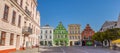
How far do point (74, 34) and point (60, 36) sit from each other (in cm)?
754

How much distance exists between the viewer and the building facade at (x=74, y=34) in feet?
252

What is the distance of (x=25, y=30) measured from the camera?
27703mm

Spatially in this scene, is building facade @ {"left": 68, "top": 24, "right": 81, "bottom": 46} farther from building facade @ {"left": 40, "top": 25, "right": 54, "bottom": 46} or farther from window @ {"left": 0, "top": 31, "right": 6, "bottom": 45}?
window @ {"left": 0, "top": 31, "right": 6, "bottom": 45}

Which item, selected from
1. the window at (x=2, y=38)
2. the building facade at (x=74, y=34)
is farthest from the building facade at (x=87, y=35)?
the window at (x=2, y=38)

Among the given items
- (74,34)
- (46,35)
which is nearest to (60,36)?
(46,35)

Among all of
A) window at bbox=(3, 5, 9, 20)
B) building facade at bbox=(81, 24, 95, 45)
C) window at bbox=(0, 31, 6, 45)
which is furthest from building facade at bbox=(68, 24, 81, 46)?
window at bbox=(0, 31, 6, 45)

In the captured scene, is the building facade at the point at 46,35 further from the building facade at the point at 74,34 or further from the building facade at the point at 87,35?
the building facade at the point at 87,35

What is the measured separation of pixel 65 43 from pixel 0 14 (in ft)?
199

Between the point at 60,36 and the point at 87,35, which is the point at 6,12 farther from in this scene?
the point at 87,35

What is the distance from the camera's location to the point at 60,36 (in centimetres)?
7594

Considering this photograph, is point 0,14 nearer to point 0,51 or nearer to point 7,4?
point 7,4

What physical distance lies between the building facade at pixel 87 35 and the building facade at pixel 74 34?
264 cm

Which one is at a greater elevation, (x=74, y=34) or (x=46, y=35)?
(x=74, y=34)

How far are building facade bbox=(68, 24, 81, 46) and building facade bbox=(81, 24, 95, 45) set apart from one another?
2638 mm
